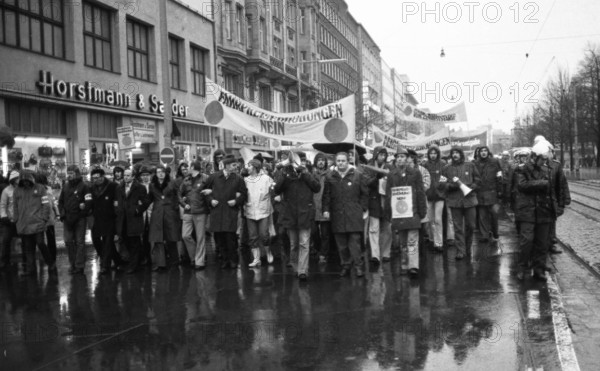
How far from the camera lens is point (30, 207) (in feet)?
35.2

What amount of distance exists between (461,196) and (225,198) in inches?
157

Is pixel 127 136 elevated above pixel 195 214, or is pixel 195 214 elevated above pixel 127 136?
pixel 127 136

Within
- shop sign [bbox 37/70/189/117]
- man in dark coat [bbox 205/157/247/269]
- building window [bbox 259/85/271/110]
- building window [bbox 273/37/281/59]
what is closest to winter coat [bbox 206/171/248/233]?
man in dark coat [bbox 205/157/247/269]

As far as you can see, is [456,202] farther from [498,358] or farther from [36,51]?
[36,51]

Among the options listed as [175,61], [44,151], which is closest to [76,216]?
[44,151]

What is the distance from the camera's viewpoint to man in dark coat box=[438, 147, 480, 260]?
418 inches

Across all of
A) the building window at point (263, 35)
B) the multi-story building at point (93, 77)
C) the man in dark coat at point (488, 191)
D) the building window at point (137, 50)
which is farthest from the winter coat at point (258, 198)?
the building window at point (263, 35)

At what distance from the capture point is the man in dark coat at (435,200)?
37.3ft

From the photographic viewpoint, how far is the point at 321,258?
1098 cm

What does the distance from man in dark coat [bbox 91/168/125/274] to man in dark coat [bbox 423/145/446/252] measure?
5513 millimetres

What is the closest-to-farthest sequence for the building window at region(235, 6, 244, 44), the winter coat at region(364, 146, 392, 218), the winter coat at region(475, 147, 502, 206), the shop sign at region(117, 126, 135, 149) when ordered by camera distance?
the winter coat at region(364, 146, 392, 218) → the winter coat at region(475, 147, 502, 206) → the shop sign at region(117, 126, 135, 149) → the building window at region(235, 6, 244, 44)

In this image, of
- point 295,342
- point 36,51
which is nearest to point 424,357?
point 295,342

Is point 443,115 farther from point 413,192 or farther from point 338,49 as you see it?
point 338,49

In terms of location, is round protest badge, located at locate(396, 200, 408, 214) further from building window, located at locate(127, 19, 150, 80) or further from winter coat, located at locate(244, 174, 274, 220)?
building window, located at locate(127, 19, 150, 80)
